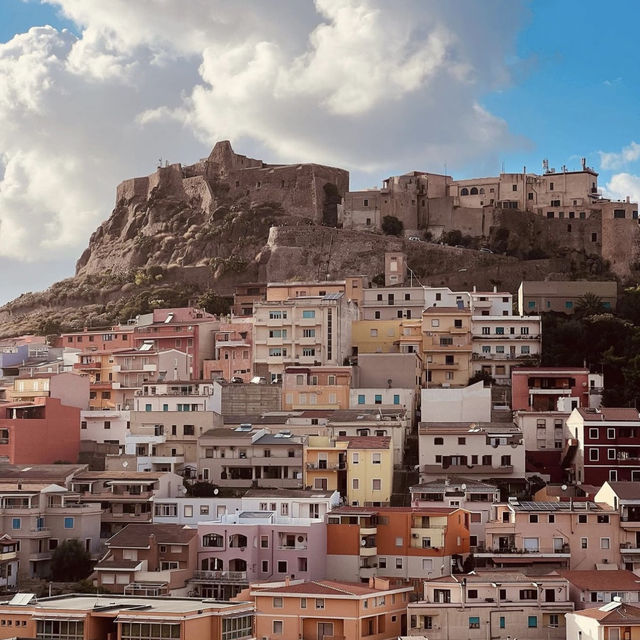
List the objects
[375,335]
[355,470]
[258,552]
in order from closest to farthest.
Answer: [258,552], [355,470], [375,335]

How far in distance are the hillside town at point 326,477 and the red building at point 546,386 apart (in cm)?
9

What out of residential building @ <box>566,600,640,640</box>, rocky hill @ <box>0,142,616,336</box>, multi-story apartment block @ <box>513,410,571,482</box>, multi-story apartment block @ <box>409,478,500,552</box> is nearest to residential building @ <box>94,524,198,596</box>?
multi-story apartment block @ <box>409,478,500,552</box>

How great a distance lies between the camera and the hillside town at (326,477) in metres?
43.5

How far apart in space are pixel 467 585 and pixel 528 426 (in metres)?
17.3

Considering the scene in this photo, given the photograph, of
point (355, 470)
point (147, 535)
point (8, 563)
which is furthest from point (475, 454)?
point (8, 563)

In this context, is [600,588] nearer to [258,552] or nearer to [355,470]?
[258,552]

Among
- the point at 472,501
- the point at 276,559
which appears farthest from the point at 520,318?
the point at 276,559

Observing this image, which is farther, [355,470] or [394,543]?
[355,470]

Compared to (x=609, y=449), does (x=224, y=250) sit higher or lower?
higher

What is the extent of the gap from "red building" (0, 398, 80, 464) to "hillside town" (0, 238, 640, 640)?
3.9 inches

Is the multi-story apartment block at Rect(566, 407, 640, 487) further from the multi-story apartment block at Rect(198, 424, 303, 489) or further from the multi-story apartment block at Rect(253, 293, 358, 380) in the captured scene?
the multi-story apartment block at Rect(253, 293, 358, 380)

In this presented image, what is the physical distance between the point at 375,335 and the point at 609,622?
119 feet

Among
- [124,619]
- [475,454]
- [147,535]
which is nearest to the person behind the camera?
[124,619]

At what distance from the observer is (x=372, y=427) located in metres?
59.6
